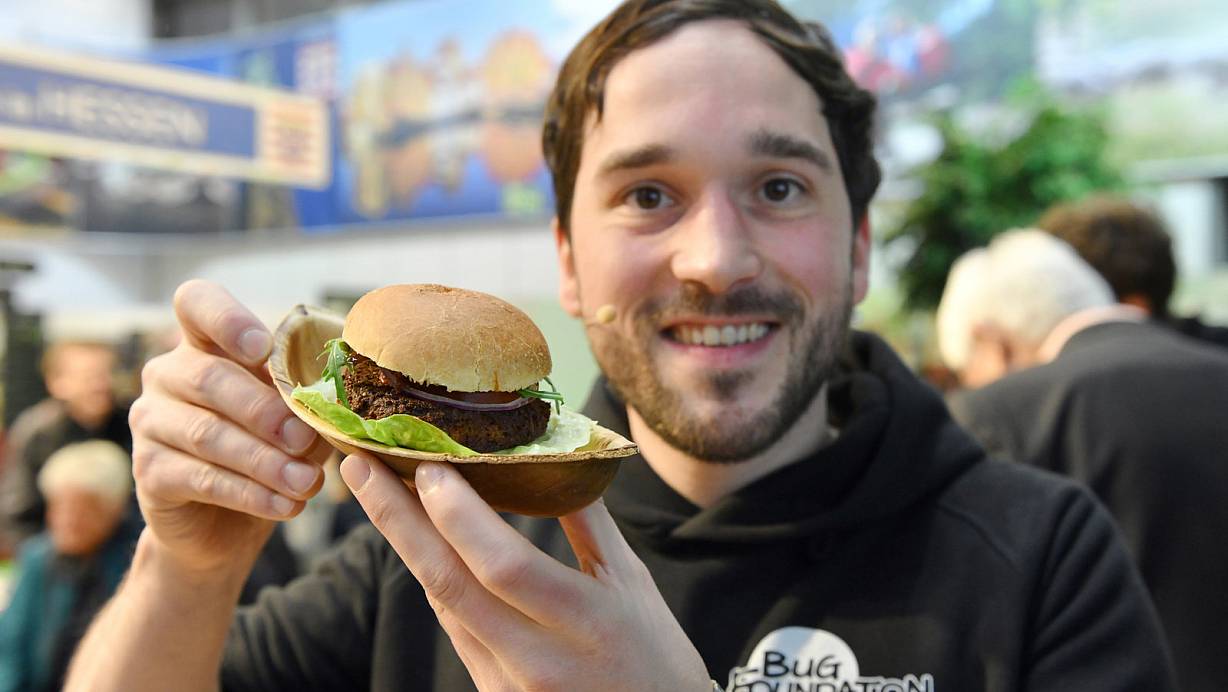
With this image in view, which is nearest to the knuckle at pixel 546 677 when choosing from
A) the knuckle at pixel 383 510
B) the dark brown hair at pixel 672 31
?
the knuckle at pixel 383 510

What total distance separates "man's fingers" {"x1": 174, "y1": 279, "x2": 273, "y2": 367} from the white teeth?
598mm

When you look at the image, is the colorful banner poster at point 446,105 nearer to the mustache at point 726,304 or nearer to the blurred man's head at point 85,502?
the blurred man's head at point 85,502

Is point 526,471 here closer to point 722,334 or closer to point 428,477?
point 428,477

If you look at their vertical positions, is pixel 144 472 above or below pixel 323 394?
below

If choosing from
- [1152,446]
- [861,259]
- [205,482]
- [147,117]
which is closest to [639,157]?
[861,259]

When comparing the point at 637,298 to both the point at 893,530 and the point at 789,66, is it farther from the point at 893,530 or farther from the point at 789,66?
the point at 893,530

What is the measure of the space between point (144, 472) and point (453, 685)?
558 mm

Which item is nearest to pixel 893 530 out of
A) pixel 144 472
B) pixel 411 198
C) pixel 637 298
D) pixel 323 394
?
pixel 637 298

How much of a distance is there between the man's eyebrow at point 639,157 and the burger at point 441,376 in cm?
35

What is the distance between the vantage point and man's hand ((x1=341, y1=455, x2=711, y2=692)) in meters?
0.98

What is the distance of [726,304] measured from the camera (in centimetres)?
144

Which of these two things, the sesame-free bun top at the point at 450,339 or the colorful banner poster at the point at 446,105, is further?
the colorful banner poster at the point at 446,105

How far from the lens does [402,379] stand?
1218 mm

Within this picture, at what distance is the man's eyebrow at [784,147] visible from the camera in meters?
1.45
